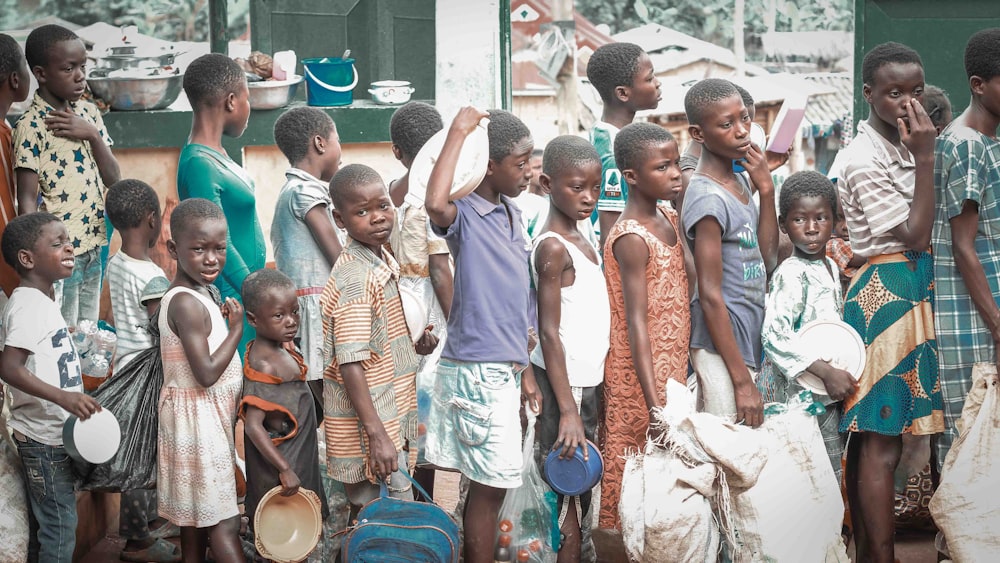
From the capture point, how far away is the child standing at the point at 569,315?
398cm

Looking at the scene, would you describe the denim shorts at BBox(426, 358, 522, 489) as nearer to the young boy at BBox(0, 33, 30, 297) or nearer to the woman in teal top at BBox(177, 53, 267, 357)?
the woman in teal top at BBox(177, 53, 267, 357)

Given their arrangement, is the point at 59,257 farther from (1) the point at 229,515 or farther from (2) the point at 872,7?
(2) the point at 872,7

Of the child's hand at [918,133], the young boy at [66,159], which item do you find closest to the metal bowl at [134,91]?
the young boy at [66,159]

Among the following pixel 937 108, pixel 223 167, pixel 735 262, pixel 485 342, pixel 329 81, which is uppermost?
pixel 329 81

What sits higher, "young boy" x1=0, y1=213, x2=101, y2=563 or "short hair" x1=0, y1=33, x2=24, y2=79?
"short hair" x1=0, y1=33, x2=24, y2=79

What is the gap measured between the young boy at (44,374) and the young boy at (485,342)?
1.28 metres

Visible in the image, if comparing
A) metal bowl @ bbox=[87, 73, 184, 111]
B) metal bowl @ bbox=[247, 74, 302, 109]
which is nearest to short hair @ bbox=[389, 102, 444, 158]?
metal bowl @ bbox=[87, 73, 184, 111]

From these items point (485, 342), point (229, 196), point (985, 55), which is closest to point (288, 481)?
point (485, 342)

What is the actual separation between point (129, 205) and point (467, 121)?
1590 millimetres

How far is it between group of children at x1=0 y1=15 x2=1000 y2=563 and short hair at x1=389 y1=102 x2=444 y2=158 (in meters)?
0.42

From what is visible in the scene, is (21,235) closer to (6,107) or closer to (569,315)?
(6,107)

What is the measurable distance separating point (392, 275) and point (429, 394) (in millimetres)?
577

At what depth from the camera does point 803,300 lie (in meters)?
4.18

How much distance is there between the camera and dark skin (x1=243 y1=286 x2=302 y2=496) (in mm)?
3959
